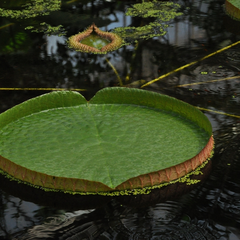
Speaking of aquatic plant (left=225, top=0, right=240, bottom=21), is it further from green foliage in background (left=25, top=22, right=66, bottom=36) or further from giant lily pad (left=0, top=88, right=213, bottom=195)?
giant lily pad (left=0, top=88, right=213, bottom=195)

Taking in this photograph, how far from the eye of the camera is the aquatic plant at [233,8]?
3.21 metres

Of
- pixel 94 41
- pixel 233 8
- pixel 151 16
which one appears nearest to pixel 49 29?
pixel 94 41

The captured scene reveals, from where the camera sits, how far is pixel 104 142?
164 centimetres

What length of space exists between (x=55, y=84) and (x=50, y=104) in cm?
42

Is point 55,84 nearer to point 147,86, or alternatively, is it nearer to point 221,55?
point 147,86

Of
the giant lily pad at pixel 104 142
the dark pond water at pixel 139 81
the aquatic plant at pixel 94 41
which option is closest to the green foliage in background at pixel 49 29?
the dark pond water at pixel 139 81

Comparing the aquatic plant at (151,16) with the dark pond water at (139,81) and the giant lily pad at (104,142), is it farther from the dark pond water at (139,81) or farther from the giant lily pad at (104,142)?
the giant lily pad at (104,142)

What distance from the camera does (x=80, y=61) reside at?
255cm

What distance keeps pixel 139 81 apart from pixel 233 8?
1.37 m

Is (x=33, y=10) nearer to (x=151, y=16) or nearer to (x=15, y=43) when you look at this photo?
(x=15, y=43)

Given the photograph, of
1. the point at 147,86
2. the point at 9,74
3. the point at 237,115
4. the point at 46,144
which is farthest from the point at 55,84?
the point at 237,115

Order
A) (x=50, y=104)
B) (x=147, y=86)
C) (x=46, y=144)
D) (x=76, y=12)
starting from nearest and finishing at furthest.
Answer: (x=46, y=144) → (x=50, y=104) → (x=147, y=86) → (x=76, y=12)

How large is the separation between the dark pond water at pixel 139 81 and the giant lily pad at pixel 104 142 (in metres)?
0.09

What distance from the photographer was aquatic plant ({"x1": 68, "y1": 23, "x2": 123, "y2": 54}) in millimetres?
2688
